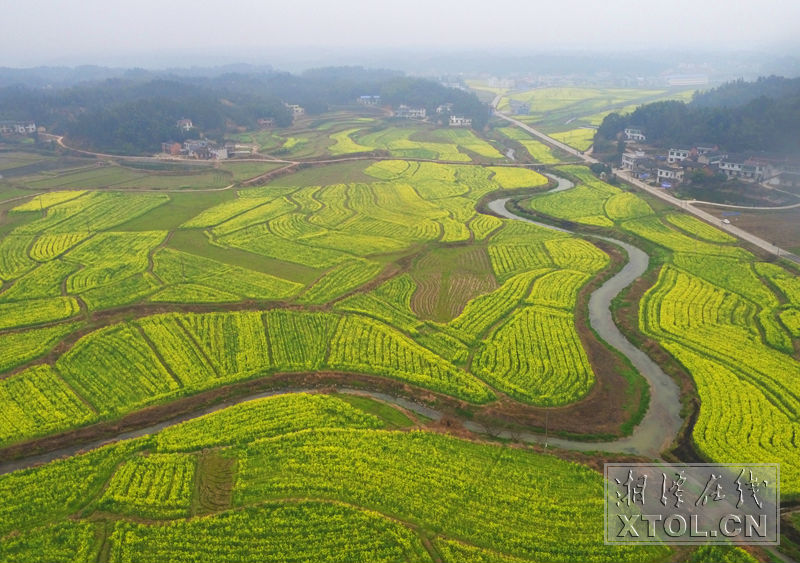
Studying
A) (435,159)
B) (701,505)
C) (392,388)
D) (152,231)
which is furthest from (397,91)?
(701,505)

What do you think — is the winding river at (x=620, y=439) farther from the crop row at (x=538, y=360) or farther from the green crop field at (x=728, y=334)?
the crop row at (x=538, y=360)

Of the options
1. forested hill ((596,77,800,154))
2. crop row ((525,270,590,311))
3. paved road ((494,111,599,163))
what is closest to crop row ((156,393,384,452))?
crop row ((525,270,590,311))

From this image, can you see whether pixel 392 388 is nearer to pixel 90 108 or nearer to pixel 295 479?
pixel 295 479

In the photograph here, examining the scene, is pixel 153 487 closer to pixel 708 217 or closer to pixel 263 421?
pixel 263 421

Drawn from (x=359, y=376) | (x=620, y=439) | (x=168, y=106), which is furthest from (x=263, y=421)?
(x=168, y=106)

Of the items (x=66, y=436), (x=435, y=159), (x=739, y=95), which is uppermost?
(x=739, y=95)

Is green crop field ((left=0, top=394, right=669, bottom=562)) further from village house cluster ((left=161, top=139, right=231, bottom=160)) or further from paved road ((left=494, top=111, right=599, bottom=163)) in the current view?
paved road ((left=494, top=111, right=599, bottom=163))

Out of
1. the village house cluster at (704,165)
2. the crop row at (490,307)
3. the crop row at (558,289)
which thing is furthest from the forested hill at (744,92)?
the crop row at (490,307)
